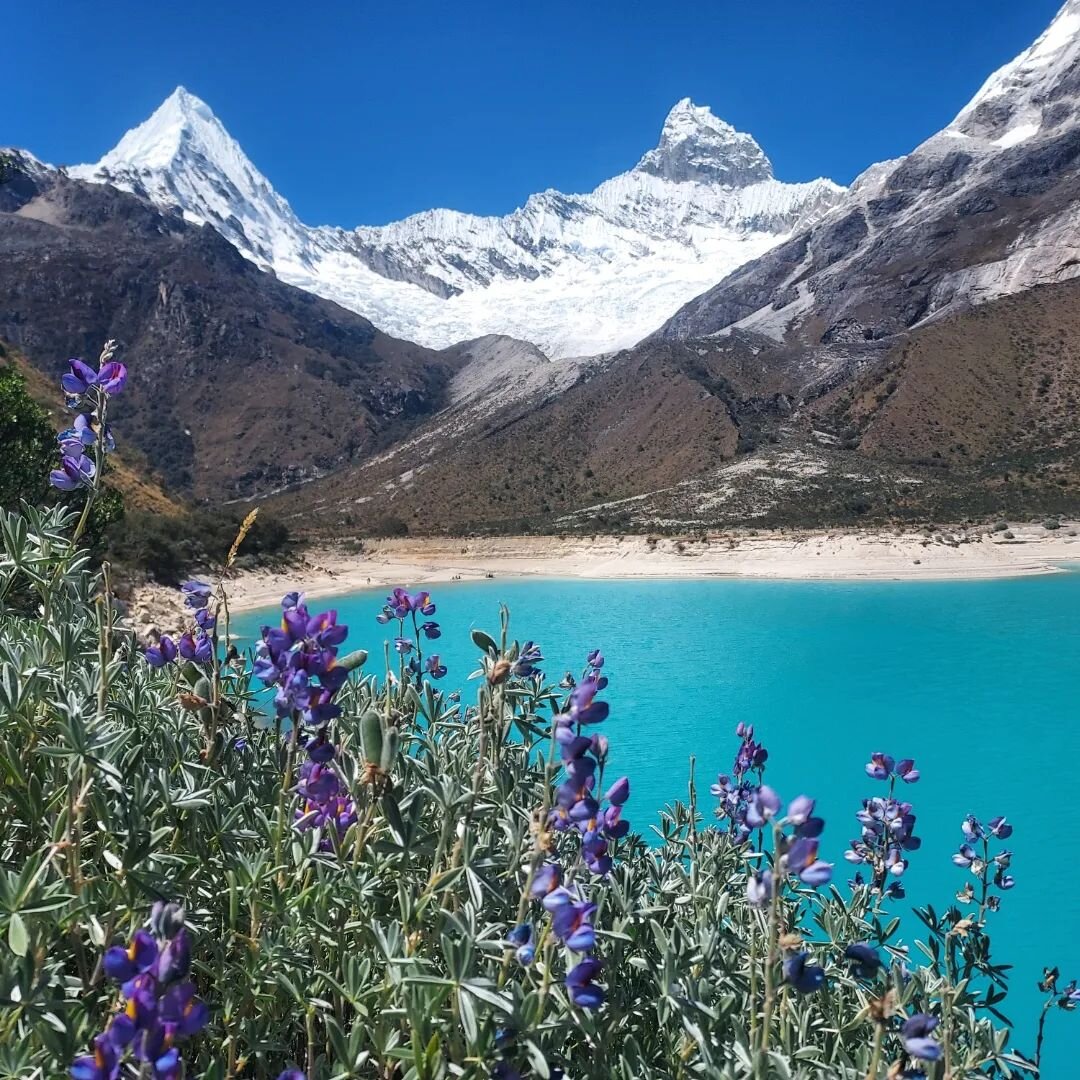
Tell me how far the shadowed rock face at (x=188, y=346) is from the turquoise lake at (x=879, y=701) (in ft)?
252

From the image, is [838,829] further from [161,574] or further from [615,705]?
[161,574]

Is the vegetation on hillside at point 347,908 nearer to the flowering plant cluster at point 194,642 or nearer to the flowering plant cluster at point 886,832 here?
the flowering plant cluster at point 194,642

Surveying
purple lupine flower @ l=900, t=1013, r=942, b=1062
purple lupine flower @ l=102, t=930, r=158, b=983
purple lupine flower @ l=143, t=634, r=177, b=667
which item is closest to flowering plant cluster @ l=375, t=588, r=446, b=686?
purple lupine flower @ l=143, t=634, r=177, b=667

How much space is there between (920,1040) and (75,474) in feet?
7.83

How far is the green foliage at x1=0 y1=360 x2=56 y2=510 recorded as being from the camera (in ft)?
34.0

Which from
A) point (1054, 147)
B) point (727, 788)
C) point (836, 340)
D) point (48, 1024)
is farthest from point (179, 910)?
point (1054, 147)

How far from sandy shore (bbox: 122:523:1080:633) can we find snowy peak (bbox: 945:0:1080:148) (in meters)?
92.5

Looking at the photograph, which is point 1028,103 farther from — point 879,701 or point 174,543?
point 174,543

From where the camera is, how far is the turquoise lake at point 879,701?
290 inches

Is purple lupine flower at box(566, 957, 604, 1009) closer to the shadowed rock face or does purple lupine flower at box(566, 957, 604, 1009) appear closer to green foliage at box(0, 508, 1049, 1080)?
green foliage at box(0, 508, 1049, 1080)

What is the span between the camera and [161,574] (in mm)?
23703

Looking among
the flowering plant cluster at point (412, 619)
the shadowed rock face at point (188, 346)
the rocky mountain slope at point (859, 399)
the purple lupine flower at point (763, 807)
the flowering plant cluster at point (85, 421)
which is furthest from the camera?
the shadowed rock face at point (188, 346)

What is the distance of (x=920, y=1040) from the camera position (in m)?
1.26

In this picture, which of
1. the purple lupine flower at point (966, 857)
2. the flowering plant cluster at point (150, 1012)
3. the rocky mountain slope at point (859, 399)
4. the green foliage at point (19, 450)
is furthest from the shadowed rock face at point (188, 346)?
the flowering plant cluster at point (150, 1012)
